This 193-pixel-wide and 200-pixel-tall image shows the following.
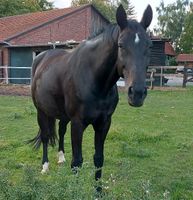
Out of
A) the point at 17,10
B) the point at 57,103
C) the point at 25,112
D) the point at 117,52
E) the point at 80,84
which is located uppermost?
the point at 17,10

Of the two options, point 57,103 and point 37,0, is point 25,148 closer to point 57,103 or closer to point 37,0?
point 57,103

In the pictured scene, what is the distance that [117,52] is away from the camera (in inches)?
164

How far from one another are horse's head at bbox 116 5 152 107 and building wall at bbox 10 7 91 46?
2467 centimetres

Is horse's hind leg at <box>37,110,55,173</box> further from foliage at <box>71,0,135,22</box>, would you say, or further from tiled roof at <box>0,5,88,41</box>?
foliage at <box>71,0,135,22</box>

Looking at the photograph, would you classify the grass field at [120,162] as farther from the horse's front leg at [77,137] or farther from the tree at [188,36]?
the tree at [188,36]

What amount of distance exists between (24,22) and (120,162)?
27711mm

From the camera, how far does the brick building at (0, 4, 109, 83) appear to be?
2662 cm

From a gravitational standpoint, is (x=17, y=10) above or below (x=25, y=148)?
above

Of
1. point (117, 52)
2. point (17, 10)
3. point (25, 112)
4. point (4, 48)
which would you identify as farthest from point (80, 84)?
point (17, 10)

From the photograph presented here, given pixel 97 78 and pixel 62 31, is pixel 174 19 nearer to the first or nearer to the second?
pixel 62 31

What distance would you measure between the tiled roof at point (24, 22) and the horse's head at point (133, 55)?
25318 millimetres

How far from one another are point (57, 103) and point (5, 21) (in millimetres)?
29783

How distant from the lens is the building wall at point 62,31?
94.4 feet

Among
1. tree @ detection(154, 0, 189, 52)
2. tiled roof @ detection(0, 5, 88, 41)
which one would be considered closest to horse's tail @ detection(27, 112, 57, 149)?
tiled roof @ detection(0, 5, 88, 41)
